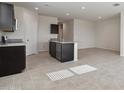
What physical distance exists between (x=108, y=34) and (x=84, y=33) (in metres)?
2.11

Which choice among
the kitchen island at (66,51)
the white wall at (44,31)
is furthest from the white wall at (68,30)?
the kitchen island at (66,51)

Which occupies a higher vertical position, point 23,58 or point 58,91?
point 23,58

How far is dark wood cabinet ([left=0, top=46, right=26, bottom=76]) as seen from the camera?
8.50ft

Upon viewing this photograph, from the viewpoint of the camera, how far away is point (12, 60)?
8.95 feet

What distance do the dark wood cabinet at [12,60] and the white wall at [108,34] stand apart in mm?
7477

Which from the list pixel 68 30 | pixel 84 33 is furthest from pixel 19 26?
pixel 84 33

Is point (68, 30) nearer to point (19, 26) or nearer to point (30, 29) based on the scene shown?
point (30, 29)

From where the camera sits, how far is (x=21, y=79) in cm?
252

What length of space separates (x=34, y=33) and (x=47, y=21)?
175cm

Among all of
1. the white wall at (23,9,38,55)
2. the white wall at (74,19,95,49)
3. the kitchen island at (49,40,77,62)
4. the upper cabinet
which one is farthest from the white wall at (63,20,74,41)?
the upper cabinet

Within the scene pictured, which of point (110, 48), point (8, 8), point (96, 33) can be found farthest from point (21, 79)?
point (96, 33)

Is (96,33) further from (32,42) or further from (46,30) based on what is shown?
(32,42)

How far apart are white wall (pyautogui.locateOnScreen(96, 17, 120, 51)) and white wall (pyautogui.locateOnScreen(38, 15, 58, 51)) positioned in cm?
470

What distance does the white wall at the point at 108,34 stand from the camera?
7.64 m
